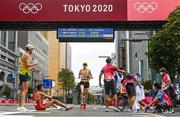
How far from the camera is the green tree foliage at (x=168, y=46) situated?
21.2 meters

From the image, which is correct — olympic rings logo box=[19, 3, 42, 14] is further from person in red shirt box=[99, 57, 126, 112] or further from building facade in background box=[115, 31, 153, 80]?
building facade in background box=[115, 31, 153, 80]

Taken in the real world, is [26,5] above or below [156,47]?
above

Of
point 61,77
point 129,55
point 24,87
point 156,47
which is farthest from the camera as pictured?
point 129,55

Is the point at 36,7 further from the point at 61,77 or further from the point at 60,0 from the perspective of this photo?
the point at 61,77

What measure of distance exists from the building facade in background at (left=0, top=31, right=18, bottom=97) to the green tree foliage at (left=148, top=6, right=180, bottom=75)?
66752 mm

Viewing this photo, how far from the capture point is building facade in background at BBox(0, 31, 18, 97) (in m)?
94.3

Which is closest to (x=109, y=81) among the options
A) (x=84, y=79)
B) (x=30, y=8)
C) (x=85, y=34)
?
(x=84, y=79)

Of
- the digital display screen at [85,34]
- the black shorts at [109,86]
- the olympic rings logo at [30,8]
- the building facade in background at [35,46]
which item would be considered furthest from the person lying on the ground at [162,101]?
the building facade in background at [35,46]

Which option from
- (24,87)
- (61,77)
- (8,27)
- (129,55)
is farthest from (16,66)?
(24,87)

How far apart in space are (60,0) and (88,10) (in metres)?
1.62

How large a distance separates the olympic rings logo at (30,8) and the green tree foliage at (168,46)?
660cm

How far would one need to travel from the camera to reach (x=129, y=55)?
120m

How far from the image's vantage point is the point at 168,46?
22.6 meters

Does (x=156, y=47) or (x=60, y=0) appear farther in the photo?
(x=60, y=0)
